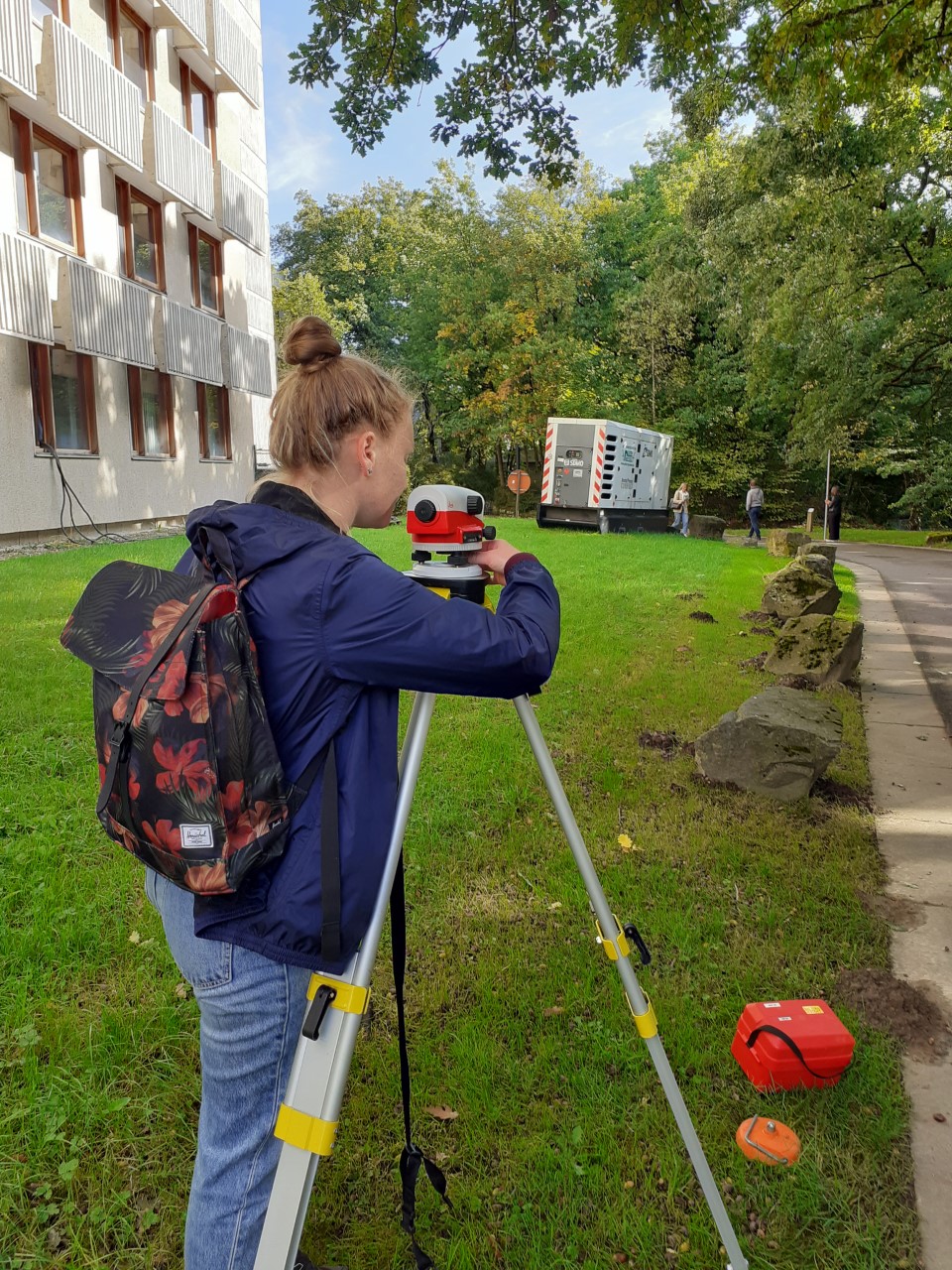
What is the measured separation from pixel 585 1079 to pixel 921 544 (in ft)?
98.2

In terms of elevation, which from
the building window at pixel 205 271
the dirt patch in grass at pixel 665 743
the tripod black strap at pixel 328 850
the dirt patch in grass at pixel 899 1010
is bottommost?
the dirt patch in grass at pixel 899 1010

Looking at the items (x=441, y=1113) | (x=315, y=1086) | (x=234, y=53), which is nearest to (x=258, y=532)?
(x=315, y=1086)

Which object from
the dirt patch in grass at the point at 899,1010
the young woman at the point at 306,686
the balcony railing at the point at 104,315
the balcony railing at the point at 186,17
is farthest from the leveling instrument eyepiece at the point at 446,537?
the balcony railing at the point at 186,17

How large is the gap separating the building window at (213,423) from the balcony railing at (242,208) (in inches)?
138

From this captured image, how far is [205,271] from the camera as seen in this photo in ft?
63.8

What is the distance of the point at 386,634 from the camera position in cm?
148

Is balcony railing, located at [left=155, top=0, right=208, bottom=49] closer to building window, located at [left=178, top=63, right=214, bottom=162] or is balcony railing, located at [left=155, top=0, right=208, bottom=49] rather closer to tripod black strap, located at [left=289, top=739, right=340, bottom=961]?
building window, located at [left=178, top=63, right=214, bottom=162]

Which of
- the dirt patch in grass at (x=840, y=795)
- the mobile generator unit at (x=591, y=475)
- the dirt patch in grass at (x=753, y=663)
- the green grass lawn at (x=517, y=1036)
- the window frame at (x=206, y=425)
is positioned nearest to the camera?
the green grass lawn at (x=517, y=1036)

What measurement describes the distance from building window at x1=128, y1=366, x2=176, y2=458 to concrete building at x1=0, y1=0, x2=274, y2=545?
40 mm

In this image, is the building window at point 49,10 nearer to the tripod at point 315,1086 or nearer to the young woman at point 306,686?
the young woman at point 306,686

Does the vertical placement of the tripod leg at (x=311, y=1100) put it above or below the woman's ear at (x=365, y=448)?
below

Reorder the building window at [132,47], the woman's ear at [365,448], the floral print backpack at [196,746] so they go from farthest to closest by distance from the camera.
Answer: the building window at [132,47], the woman's ear at [365,448], the floral print backpack at [196,746]

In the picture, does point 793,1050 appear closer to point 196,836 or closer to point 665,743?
point 196,836

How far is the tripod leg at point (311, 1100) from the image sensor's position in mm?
1439
